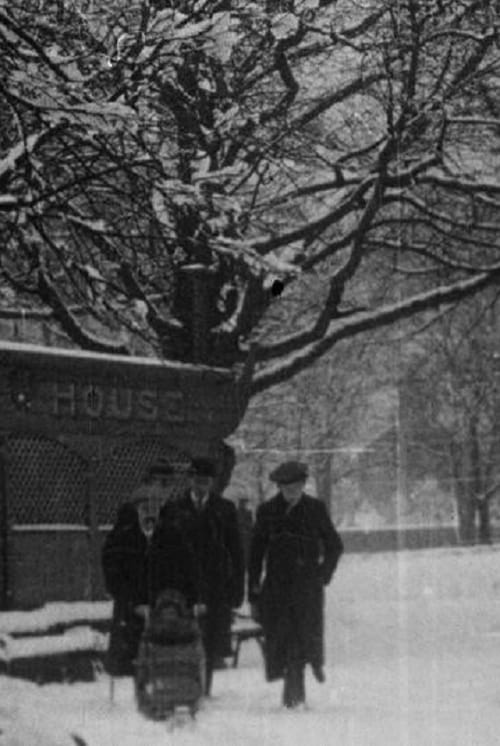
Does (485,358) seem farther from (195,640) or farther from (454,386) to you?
(195,640)

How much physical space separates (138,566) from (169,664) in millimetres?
954

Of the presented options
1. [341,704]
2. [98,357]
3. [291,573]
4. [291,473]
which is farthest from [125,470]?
[341,704]

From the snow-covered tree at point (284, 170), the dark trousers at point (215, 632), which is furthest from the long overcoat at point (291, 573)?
the snow-covered tree at point (284, 170)

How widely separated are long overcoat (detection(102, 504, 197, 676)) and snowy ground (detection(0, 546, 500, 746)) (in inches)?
19.1

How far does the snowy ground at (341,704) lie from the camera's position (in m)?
8.69

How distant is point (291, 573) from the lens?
10305 millimetres

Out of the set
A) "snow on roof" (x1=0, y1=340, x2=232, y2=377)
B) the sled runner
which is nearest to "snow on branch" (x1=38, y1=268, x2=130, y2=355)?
"snow on roof" (x1=0, y1=340, x2=232, y2=377)

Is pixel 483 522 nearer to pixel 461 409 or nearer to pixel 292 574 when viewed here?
pixel 461 409

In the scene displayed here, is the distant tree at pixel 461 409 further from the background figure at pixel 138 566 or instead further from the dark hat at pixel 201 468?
the background figure at pixel 138 566

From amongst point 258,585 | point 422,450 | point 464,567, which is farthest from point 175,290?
point 422,450

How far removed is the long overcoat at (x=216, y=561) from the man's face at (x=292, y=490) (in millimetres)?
465

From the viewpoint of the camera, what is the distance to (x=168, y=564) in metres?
10.2

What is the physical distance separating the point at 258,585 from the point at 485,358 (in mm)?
23191

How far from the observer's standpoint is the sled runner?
9.37 m
